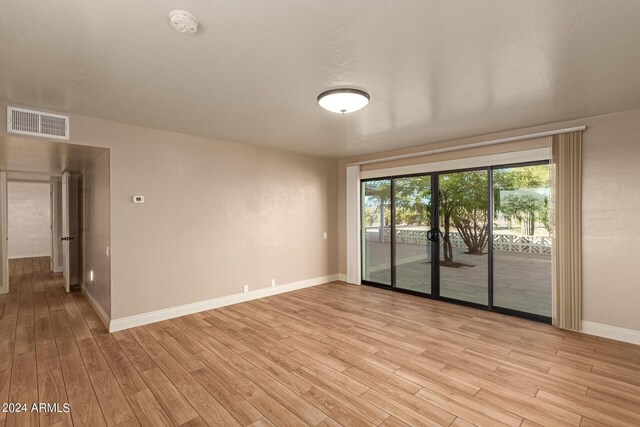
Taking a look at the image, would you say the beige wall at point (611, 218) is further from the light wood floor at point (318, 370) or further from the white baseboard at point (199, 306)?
the white baseboard at point (199, 306)

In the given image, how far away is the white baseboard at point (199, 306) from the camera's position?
379 cm

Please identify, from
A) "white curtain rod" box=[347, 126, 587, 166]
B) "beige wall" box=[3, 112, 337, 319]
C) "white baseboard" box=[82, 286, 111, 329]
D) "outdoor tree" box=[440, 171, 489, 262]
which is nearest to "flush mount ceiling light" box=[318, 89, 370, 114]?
"white curtain rod" box=[347, 126, 587, 166]

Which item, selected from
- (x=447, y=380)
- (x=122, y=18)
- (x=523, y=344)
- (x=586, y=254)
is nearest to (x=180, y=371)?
(x=447, y=380)

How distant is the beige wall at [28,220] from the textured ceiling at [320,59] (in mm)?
9028

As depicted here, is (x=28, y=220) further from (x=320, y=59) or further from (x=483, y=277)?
(x=483, y=277)

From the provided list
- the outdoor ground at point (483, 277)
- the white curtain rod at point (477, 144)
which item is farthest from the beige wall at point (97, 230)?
the outdoor ground at point (483, 277)

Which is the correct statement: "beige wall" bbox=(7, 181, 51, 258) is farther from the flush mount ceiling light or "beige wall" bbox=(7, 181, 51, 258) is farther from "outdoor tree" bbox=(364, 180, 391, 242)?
the flush mount ceiling light

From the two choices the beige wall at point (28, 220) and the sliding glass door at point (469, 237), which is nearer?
the sliding glass door at point (469, 237)

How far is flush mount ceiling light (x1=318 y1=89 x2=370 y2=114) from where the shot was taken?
2.74 m

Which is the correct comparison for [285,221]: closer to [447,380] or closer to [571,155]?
[447,380]

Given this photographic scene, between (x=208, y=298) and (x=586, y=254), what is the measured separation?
5133 mm

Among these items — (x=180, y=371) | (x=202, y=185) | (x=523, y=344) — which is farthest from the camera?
(x=202, y=185)

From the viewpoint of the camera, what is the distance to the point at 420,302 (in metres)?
4.88

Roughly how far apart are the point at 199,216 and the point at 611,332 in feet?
18.0
